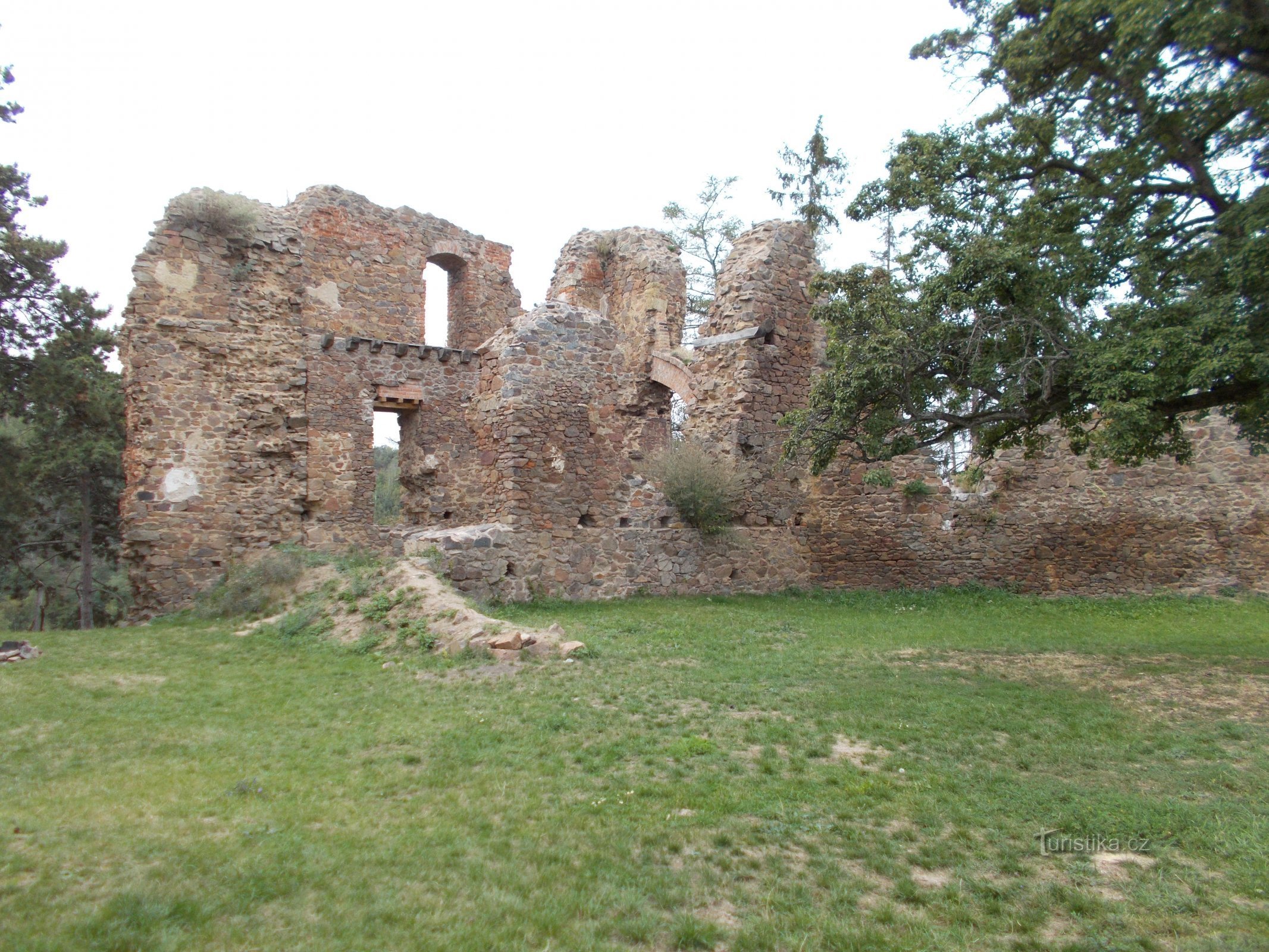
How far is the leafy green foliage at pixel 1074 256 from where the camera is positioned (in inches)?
308

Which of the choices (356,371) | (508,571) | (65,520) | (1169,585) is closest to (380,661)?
(508,571)

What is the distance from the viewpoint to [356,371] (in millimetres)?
18234

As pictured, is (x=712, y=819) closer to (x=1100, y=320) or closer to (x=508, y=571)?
(x=1100, y=320)

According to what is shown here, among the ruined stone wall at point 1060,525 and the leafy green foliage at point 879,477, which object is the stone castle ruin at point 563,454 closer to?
the ruined stone wall at point 1060,525

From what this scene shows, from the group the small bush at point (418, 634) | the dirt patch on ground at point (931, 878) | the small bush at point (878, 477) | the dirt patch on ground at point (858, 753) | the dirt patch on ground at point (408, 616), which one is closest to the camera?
the dirt patch on ground at point (931, 878)

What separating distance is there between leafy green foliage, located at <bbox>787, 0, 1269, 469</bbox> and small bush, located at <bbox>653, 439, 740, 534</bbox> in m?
4.25

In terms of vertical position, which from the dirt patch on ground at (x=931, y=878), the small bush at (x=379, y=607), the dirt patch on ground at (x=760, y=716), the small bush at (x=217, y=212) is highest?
the small bush at (x=217, y=212)

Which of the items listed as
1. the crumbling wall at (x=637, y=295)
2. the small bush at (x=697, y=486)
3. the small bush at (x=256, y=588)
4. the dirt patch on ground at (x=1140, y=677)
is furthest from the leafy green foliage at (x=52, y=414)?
the dirt patch on ground at (x=1140, y=677)

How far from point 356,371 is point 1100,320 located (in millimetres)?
14214

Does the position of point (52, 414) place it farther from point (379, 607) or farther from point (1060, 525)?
point (1060, 525)

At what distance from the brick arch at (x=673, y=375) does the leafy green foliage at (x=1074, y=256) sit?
743 centimetres

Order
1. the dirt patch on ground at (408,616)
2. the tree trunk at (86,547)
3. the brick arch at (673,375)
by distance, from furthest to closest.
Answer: the tree trunk at (86,547), the brick arch at (673,375), the dirt patch on ground at (408,616)

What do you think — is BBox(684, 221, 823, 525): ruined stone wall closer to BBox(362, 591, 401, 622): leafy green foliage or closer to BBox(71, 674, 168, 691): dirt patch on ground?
BBox(362, 591, 401, 622): leafy green foliage

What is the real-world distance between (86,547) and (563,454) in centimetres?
1454
